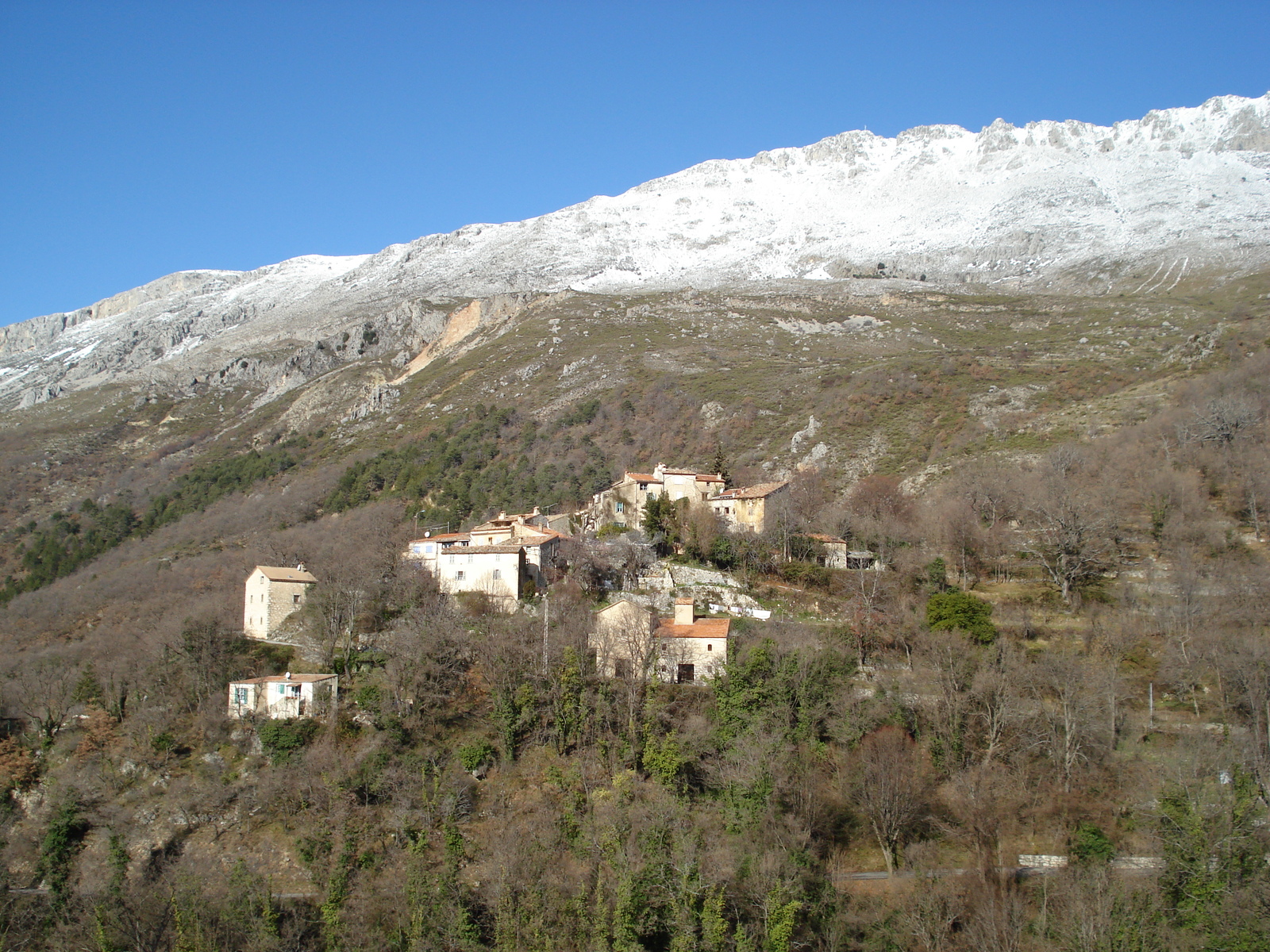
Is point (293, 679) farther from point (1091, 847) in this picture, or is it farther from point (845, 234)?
point (845, 234)

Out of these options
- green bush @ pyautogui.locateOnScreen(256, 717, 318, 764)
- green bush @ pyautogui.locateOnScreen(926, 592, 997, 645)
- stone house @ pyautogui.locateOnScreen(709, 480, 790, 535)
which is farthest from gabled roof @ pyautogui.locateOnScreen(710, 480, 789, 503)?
green bush @ pyautogui.locateOnScreen(256, 717, 318, 764)

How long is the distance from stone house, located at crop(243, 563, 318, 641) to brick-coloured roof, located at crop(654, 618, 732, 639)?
16086 millimetres

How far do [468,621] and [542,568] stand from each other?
4584 mm

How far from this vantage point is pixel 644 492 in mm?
48281

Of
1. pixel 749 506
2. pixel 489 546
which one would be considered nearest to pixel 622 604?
pixel 489 546

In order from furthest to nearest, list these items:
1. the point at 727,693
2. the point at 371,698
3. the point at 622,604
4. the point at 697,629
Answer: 1. the point at 622,604
2. the point at 697,629
3. the point at 371,698
4. the point at 727,693

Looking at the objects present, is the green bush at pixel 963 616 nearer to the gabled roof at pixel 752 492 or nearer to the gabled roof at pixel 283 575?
the gabled roof at pixel 752 492

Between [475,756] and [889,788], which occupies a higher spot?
[475,756]

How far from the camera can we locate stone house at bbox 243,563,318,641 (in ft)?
129

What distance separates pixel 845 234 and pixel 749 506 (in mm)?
121507

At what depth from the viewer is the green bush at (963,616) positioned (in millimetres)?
32312

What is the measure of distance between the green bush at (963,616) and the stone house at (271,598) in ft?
84.2

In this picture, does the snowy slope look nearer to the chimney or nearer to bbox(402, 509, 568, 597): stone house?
bbox(402, 509, 568, 597): stone house

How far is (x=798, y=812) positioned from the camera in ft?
88.7
